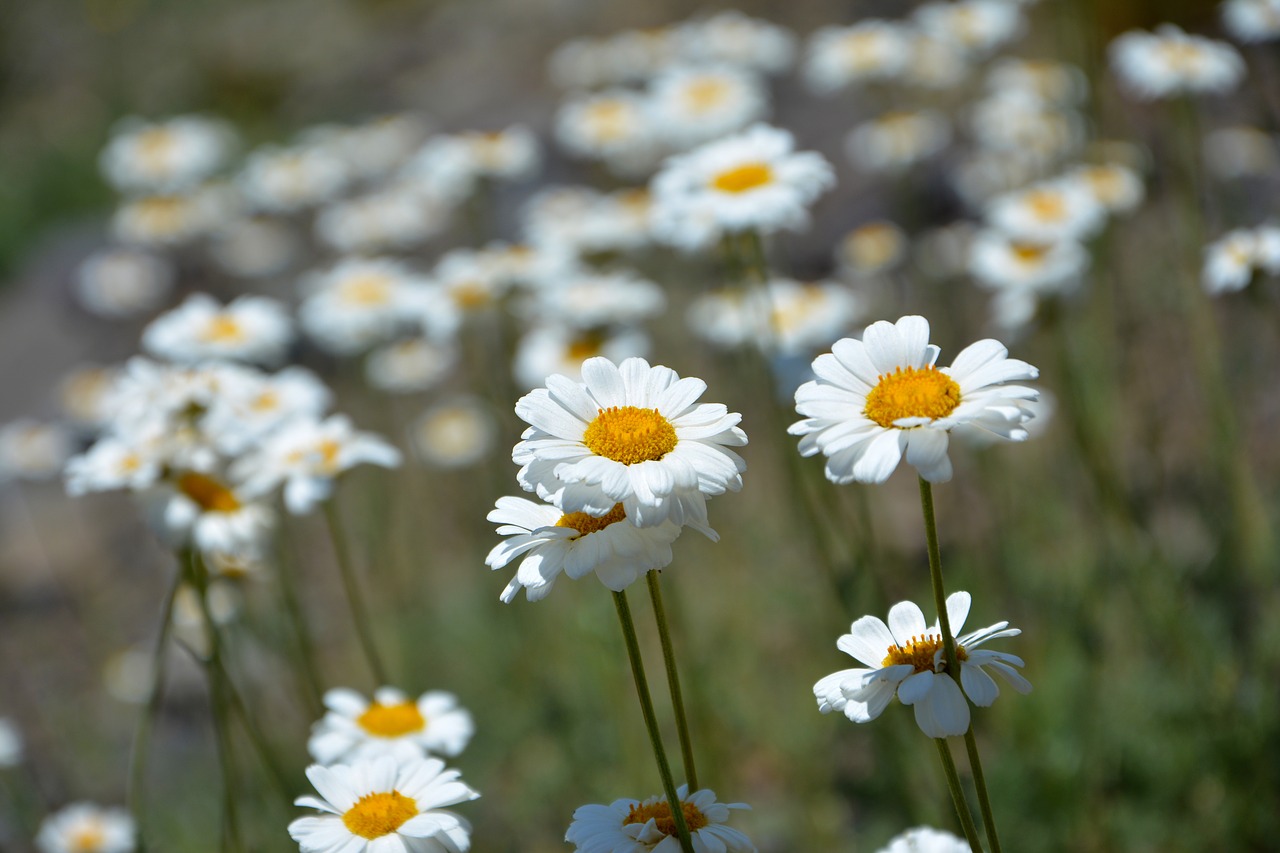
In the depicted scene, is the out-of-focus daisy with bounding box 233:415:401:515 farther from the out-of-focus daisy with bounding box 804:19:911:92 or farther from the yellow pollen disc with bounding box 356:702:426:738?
the out-of-focus daisy with bounding box 804:19:911:92

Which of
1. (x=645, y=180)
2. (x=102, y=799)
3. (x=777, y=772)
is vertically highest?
(x=645, y=180)

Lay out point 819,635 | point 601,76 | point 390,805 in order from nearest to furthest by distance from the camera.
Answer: point 390,805 → point 819,635 → point 601,76

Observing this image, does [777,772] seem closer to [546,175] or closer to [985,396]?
[985,396]

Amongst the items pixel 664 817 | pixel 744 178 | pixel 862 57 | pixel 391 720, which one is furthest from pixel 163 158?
pixel 664 817

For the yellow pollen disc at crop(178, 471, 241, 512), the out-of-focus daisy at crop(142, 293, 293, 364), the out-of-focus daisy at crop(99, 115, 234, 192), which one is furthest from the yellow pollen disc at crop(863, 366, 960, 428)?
the out-of-focus daisy at crop(99, 115, 234, 192)

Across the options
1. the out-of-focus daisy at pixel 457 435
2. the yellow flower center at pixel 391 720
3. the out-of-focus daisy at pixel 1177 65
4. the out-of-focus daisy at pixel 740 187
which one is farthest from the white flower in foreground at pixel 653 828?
the out-of-focus daisy at pixel 457 435

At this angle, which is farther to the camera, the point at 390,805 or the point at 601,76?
the point at 601,76

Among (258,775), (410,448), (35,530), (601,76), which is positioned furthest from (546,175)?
(258,775)
